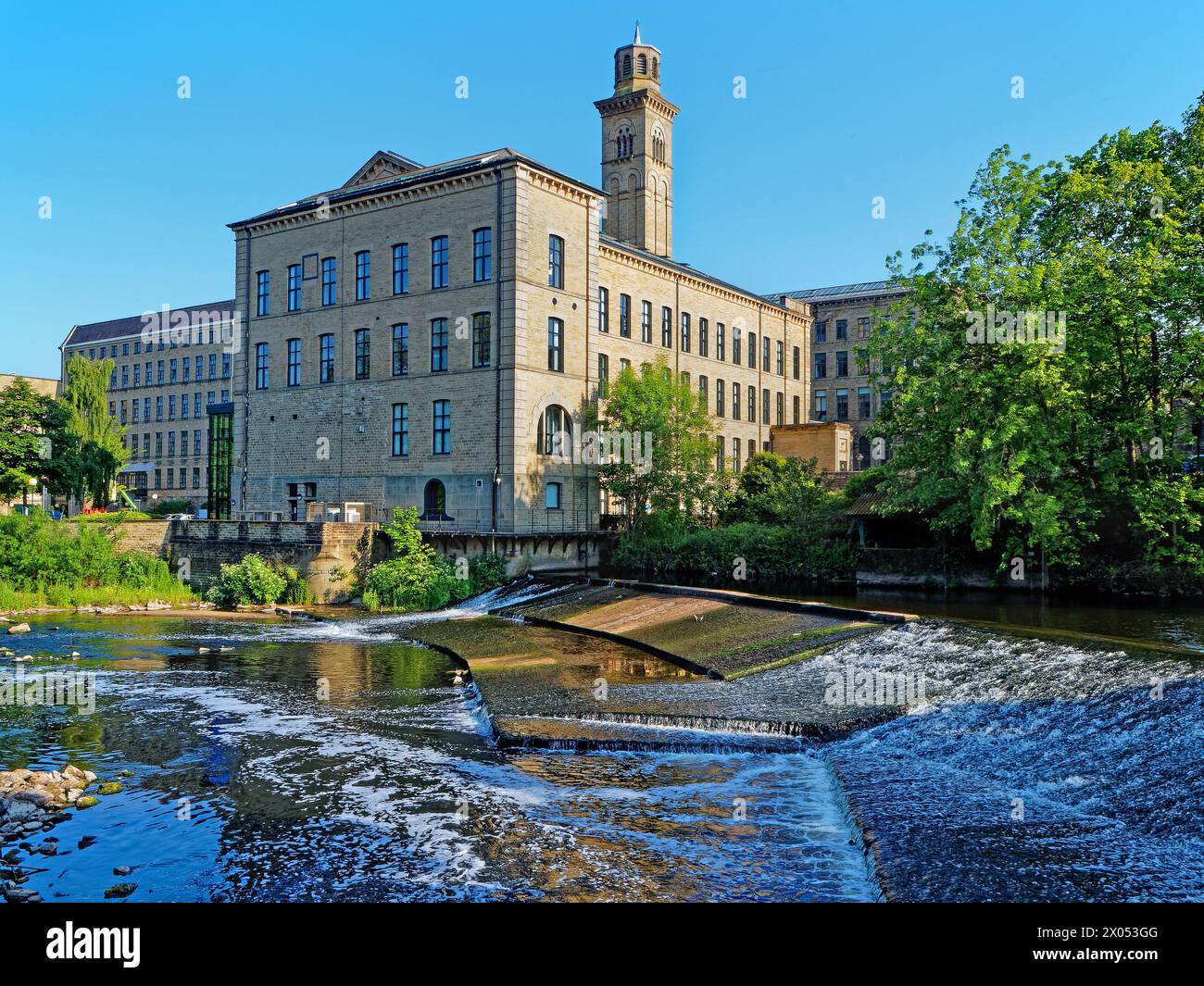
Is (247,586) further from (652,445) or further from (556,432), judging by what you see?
(652,445)

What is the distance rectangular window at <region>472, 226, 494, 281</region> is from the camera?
3603 cm

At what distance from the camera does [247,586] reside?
101ft

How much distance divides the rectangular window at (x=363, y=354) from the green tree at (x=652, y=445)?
32.3 ft

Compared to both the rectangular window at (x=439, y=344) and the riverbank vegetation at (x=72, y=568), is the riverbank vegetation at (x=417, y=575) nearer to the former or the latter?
the riverbank vegetation at (x=72, y=568)

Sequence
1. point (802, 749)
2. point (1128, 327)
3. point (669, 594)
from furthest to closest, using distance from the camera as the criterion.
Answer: point (669, 594) → point (1128, 327) → point (802, 749)

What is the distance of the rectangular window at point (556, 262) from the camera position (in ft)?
121

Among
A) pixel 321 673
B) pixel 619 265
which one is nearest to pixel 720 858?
pixel 321 673

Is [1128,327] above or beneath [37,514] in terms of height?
above

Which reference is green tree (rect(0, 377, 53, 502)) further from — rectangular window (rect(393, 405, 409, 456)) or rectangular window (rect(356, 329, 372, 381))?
rectangular window (rect(393, 405, 409, 456))

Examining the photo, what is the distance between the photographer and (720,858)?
838 cm

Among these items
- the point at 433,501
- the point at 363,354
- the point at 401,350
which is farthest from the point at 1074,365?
the point at 363,354

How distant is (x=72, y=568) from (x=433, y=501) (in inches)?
512

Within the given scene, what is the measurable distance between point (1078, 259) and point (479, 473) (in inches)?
849
